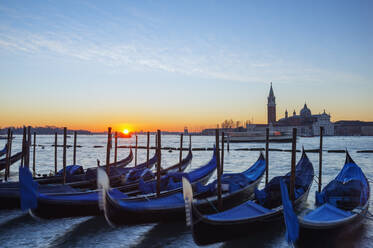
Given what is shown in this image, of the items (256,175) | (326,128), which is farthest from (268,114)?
(256,175)

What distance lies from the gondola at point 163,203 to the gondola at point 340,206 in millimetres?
1852

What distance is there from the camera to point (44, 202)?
684cm

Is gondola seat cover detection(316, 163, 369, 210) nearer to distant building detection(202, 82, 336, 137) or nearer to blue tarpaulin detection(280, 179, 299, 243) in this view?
blue tarpaulin detection(280, 179, 299, 243)

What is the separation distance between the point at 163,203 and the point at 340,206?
12.7 ft

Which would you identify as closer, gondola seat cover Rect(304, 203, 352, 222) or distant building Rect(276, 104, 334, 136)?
gondola seat cover Rect(304, 203, 352, 222)

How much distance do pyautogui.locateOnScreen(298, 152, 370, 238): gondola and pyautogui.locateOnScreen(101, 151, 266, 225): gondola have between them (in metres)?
1.85

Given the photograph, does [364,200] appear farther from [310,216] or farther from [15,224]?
[15,224]

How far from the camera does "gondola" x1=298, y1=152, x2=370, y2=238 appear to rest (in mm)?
4938

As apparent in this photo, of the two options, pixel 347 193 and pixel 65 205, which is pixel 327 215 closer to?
pixel 347 193

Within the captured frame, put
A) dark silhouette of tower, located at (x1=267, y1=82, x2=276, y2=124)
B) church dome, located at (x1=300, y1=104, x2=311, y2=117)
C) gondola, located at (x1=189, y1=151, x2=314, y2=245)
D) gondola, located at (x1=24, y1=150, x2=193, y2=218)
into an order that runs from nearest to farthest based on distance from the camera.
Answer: gondola, located at (x1=189, y1=151, x2=314, y2=245) → gondola, located at (x1=24, y1=150, x2=193, y2=218) → dark silhouette of tower, located at (x1=267, y1=82, x2=276, y2=124) → church dome, located at (x1=300, y1=104, x2=311, y2=117)

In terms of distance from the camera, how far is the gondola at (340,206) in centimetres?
494

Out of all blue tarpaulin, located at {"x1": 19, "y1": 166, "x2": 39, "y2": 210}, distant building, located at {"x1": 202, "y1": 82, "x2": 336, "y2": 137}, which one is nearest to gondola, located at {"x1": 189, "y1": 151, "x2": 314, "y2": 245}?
blue tarpaulin, located at {"x1": 19, "y1": 166, "x2": 39, "y2": 210}

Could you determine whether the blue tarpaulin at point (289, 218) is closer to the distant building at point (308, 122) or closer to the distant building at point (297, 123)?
the distant building at point (297, 123)

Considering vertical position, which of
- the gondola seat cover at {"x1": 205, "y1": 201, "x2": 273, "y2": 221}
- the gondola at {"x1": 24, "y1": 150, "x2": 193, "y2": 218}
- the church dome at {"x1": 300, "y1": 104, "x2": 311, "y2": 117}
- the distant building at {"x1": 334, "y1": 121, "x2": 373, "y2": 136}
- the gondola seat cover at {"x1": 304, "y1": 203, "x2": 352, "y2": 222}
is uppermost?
the church dome at {"x1": 300, "y1": 104, "x2": 311, "y2": 117}
